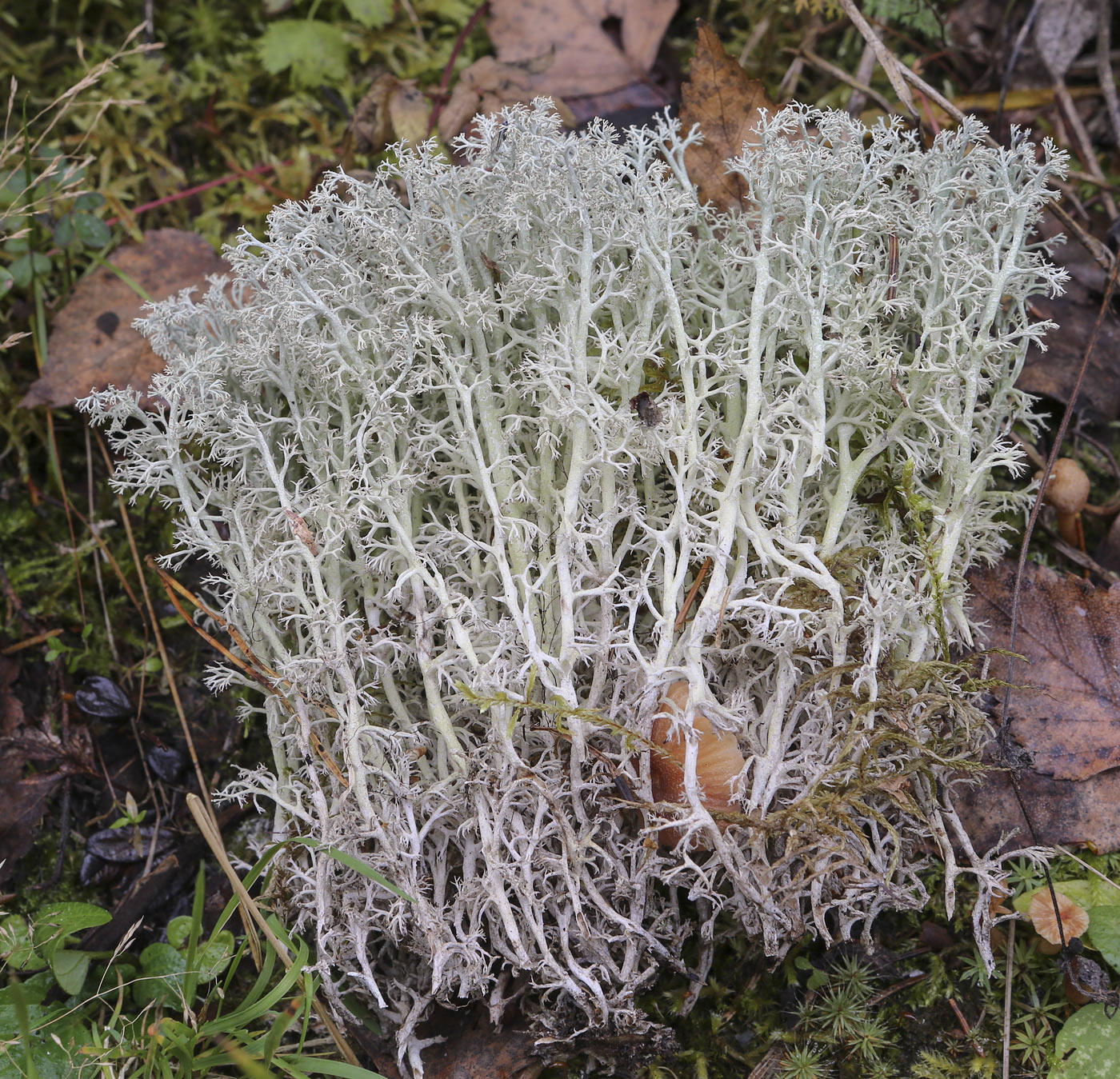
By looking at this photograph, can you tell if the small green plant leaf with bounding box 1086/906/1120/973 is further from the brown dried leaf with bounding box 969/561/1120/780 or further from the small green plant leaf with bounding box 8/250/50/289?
the small green plant leaf with bounding box 8/250/50/289

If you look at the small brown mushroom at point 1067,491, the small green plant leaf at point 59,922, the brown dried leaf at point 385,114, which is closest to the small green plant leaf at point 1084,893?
the small brown mushroom at point 1067,491

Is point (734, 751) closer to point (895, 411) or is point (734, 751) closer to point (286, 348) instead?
point (895, 411)

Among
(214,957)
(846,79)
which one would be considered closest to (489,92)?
(846,79)

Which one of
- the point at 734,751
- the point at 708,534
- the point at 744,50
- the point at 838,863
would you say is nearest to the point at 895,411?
the point at 708,534

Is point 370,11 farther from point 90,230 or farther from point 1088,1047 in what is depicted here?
point 1088,1047

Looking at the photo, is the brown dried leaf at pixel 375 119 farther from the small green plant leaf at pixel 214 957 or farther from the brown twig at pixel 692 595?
the small green plant leaf at pixel 214 957

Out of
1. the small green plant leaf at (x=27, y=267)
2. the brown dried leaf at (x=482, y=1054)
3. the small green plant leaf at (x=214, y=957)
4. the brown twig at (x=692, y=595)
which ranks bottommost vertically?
the brown dried leaf at (x=482, y=1054)
